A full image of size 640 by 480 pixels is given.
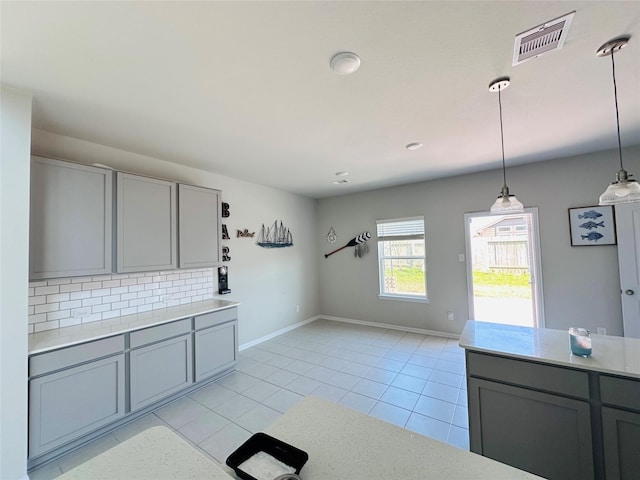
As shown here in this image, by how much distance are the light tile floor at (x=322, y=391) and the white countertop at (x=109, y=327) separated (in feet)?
2.88

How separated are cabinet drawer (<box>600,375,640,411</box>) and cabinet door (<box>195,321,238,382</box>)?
3.24 meters

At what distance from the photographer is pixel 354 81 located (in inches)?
71.2

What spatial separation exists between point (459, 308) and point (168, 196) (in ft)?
14.8

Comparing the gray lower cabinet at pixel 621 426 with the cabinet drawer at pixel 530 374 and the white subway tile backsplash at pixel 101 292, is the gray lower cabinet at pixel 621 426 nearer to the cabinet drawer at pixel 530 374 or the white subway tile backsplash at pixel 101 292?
the cabinet drawer at pixel 530 374

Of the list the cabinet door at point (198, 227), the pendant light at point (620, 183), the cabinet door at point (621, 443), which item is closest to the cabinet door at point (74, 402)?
the cabinet door at point (198, 227)

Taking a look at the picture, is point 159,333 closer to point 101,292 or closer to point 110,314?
point 110,314

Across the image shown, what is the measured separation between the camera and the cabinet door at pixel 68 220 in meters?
2.08

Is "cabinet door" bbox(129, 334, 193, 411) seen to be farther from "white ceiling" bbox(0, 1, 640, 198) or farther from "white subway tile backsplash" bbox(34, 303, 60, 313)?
"white ceiling" bbox(0, 1, 640, 198)

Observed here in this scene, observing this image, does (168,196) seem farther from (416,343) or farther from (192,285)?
(416,343)

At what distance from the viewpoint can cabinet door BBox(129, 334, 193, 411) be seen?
2.41m

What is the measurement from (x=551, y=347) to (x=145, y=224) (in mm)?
3601

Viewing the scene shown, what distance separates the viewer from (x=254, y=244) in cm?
445

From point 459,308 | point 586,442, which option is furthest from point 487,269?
point 586,442

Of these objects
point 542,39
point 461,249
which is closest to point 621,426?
point 542,39
